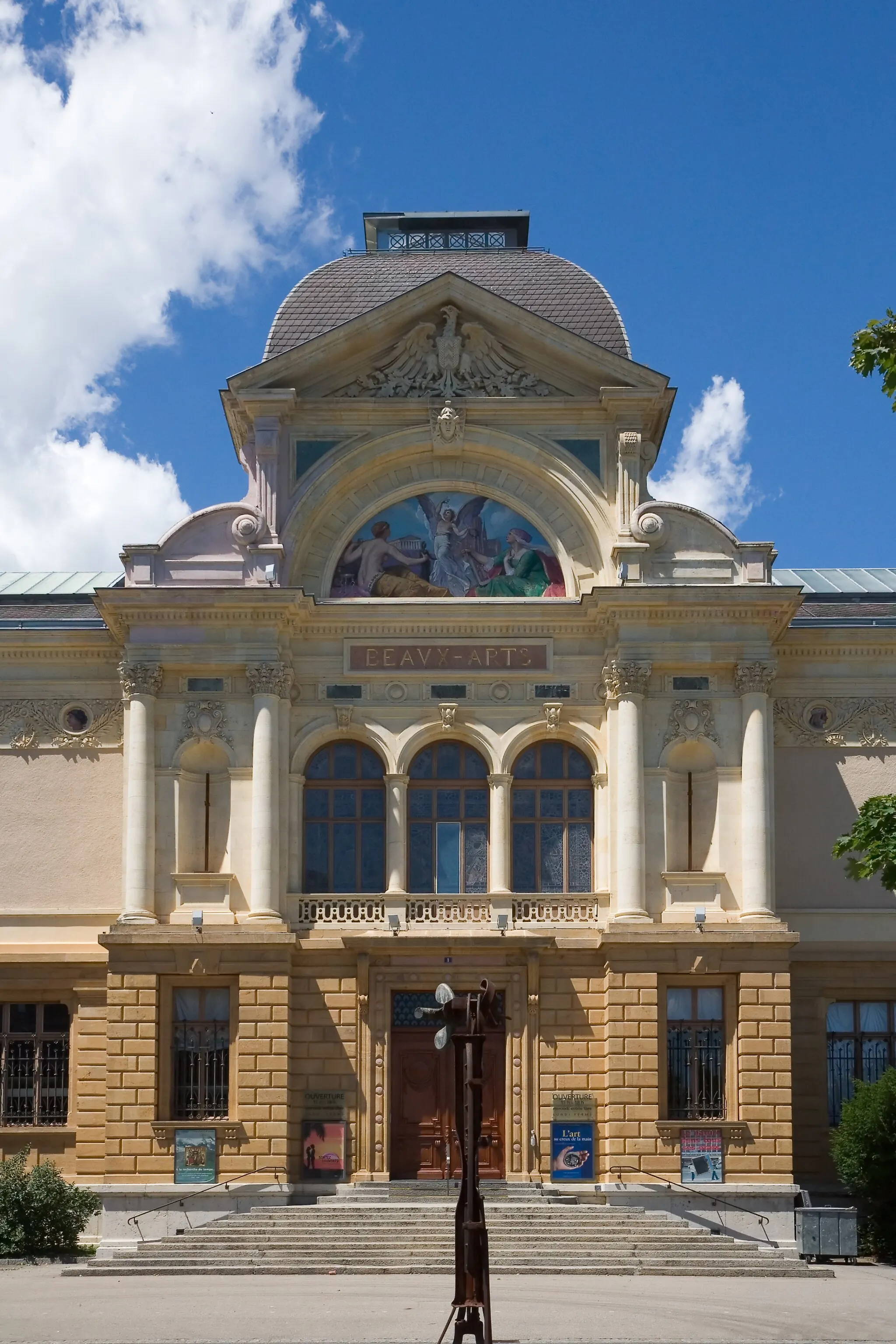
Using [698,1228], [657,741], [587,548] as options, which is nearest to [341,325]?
[587,548]

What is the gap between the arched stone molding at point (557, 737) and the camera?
39656 mm

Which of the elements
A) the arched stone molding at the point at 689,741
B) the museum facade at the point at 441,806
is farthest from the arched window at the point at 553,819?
the arched stone molding at the point at 689,741

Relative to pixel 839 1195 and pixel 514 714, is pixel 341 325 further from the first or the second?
pixel 839 1195

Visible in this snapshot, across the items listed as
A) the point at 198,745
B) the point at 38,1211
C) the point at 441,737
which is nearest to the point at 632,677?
the point at 441,737

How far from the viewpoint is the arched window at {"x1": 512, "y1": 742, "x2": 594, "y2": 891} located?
130ft

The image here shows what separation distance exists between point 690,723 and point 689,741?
1.19ft

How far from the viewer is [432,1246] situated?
34094 millimetres

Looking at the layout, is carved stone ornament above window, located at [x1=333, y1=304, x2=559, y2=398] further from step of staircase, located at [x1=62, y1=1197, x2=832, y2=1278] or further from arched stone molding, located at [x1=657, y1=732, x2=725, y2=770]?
step of staircase, located at [x1=62, y1=1197, x2=832, y2=1278]

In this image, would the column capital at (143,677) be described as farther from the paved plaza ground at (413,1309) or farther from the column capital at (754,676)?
the column capital at (754,676)

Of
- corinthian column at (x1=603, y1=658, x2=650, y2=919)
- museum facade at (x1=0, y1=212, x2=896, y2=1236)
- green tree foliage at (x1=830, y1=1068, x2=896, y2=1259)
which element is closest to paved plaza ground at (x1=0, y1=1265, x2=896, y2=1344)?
green tree foliage at (x1=830, y1=1068, x2=896, y2=1259)

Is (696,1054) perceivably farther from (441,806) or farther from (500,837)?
(441,806)

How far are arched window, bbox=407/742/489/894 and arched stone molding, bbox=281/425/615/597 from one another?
13.6 feet

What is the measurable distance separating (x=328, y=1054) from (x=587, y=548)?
11608mm

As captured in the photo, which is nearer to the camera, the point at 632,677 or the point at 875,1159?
the point at 875,1159
